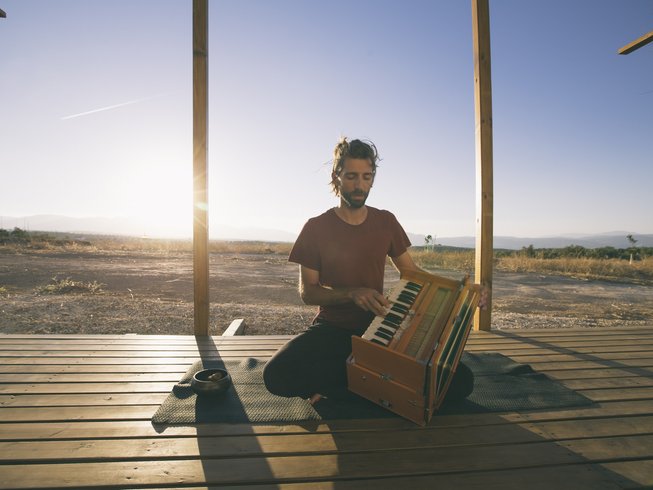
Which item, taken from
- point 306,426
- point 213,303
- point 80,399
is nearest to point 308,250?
point 306,426

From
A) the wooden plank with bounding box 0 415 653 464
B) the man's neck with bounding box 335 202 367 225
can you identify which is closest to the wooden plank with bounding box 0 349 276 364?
the wooden plank with bounding box 0 415 653 464

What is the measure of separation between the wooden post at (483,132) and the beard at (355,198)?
6.83 feet

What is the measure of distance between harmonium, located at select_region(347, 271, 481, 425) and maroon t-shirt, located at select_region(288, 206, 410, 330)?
0.51 m

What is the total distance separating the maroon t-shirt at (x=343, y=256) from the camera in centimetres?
255

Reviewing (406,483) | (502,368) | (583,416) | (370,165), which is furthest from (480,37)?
(406,483)

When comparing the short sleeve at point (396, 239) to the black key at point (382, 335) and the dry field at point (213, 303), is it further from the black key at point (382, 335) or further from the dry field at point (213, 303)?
the black key at point (382, 335)

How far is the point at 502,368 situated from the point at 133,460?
8.90ft

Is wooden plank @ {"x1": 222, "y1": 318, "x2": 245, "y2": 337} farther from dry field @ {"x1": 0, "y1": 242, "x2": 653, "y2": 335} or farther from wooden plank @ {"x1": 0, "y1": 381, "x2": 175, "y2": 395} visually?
wooden plank @ {"x1": 0, "y1": 381, "x2": 175, "y2": 395}

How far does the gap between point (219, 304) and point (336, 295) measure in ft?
19.7

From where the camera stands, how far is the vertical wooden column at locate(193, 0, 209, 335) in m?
3.59

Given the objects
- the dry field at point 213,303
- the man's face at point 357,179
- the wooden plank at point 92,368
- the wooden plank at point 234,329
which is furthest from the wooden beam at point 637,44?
the wooden plank at point 92,368

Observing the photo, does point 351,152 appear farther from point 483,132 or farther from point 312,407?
Result: point 483,132

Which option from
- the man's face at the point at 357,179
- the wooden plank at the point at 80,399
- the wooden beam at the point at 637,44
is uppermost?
the wooden beam at the point at 637,44

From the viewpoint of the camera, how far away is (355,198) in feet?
8.70
